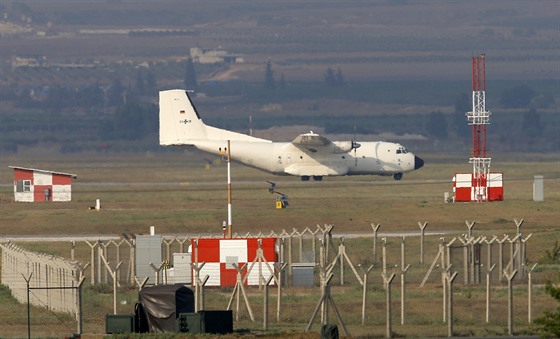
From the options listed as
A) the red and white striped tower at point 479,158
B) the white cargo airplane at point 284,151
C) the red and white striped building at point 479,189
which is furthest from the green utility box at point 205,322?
the white cargo airplane at point 284,151

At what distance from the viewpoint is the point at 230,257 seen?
137 ft

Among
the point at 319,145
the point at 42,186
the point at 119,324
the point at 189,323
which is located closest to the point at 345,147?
the point at 319,145

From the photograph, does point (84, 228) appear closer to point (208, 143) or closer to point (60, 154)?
point (208, 143)

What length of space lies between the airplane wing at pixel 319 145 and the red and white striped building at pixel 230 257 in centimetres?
4843

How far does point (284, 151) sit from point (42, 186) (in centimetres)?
1694

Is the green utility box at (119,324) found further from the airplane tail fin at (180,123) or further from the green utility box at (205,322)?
the airplane tail fin at (180,123)

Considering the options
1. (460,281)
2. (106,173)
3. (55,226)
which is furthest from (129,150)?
(460,281)

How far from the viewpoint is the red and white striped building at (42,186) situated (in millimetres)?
82688

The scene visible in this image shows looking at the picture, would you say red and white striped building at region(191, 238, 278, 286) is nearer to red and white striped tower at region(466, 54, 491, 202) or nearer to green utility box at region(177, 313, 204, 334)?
green utility box at region(177, 313, 204, 334)

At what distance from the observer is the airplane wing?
90.8 meters

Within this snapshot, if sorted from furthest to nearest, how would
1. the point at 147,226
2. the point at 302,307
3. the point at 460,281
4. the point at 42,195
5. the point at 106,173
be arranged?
the point at 106,173, the point at 42,195, the point at 147,226, the point at 460,281, the point at 302,307

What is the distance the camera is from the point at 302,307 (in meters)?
37.0

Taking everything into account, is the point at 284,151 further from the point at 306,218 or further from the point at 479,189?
the point at 306,218

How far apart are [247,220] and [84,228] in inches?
293
